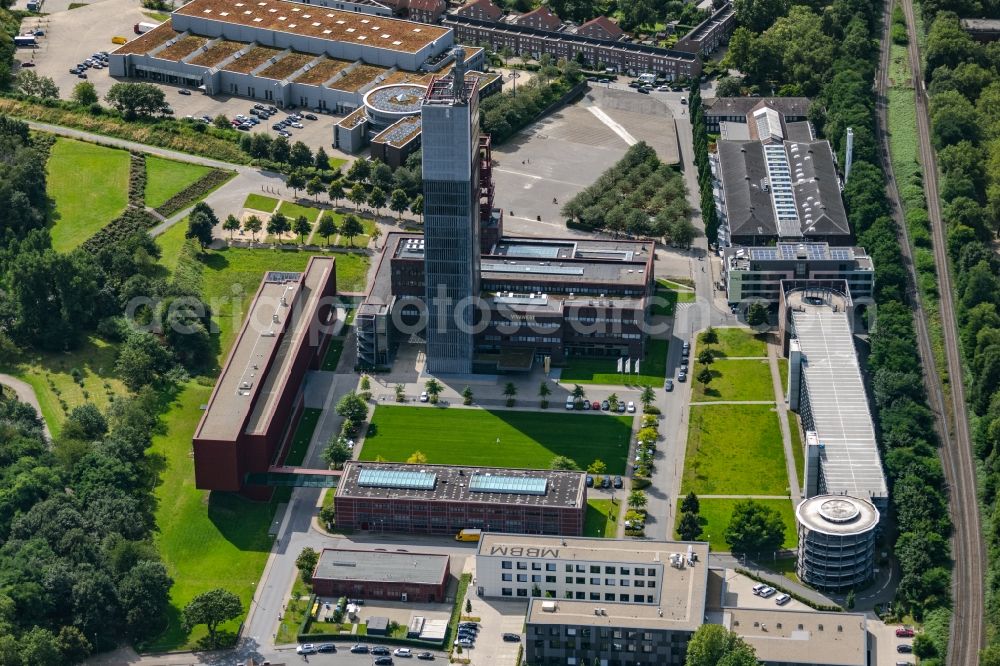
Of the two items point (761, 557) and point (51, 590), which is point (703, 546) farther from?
point (51, 590)

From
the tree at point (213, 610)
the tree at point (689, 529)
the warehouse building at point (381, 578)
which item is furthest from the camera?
the tree at point (689, 529)

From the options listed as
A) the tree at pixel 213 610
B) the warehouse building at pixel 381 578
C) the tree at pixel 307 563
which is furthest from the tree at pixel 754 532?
the tree at pixel 213 610

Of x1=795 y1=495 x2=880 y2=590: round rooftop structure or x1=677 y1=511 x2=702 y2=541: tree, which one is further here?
x1=677 y1=511 x2=702 y2=541: tree

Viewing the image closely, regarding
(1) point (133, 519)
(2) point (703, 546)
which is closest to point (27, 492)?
(1) point (133, 519)

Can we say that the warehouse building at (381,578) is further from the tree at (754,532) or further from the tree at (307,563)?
the tree at (754,532)

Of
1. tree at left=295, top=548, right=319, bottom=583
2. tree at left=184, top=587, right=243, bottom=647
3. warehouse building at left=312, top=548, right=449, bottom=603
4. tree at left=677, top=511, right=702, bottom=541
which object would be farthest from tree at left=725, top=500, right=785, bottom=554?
tree at left=184, top=587, right=243, bottom=647

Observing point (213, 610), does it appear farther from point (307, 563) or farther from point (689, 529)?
point (689, 529)

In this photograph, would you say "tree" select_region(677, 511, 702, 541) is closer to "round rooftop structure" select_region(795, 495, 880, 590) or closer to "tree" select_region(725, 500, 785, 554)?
"tree" select_region(725, 500, 785, 554)
